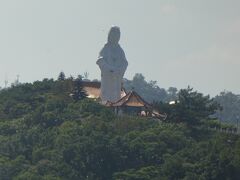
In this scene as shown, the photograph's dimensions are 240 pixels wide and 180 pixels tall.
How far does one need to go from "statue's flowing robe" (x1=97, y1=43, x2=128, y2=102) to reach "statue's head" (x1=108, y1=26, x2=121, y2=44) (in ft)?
0.89

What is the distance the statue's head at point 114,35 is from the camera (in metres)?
75.4

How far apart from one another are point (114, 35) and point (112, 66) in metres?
2.32

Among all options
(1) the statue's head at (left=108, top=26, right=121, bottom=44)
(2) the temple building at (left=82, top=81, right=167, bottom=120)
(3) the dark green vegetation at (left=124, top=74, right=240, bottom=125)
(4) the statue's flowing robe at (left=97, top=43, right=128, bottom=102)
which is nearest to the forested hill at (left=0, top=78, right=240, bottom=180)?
(2) the temple building at (left=82, top=81, right=167, bottom=120)

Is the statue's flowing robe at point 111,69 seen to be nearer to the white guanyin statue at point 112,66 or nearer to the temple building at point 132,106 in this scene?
the white guanyin statue at point 112,66

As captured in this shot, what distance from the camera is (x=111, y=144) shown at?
2265 inches

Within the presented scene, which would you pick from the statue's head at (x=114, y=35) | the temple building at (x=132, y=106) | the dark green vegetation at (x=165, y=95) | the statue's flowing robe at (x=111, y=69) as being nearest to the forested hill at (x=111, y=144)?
the temple building at (x=132, y=106)

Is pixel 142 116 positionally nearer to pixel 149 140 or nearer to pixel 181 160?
pixel 149 140

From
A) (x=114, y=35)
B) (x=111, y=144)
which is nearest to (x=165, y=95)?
(x=114, y=35)

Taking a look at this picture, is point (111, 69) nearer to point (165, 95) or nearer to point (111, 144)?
point (111, 144)

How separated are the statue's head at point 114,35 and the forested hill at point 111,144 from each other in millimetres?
7485

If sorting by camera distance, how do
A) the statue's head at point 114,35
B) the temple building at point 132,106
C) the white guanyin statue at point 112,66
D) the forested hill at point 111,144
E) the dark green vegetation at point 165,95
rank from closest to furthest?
the forested hill at point 111,144 → the temple building at point 132,106 → the white guanyin statue at point 112,66 → the statue's head at point 114,35 → the dark green vegetation at point 165,95

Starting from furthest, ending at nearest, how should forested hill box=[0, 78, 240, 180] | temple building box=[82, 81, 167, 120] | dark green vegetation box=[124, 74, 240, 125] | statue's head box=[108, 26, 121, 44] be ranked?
dark green vegetation box=[124, 74, 240, 125], statue's head box=[108, 26, 121, 44], temple building box=[82, 81, 167, 120], forested hill box=[0, 78, 240, 180]

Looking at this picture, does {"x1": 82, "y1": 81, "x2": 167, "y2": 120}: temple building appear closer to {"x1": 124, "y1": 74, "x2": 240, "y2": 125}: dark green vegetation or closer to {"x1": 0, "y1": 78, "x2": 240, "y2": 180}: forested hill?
{"x1": 0, "y1": 78, "x2": 240, "y2": 180}: forested hill

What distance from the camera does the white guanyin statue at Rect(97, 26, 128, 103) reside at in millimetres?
73500
